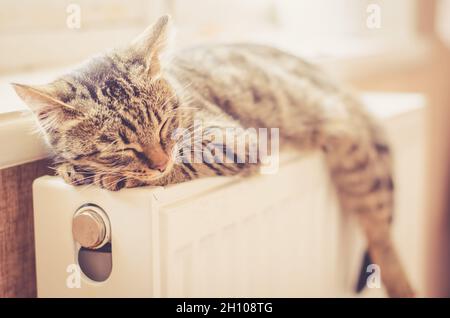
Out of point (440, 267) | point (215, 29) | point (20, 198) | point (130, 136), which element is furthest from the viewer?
point (440, 267)

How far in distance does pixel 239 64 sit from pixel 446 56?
1.20 meters

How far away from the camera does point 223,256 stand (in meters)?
0.87

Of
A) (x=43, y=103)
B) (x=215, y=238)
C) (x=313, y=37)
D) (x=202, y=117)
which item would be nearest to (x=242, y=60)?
(x=202, y=117)

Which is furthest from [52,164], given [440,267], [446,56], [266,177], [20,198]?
[446,56]

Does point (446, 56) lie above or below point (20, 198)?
above

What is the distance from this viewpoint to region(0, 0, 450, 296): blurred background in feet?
3.35

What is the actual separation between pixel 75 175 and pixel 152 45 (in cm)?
19

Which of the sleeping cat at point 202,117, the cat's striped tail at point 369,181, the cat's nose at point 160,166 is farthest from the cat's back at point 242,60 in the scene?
the cat's nose at point 160,166

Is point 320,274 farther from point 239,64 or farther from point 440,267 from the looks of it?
point 440,267

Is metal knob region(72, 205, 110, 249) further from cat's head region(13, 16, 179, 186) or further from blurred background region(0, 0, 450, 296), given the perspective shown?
blurred background region(0, 0, 450, 296)

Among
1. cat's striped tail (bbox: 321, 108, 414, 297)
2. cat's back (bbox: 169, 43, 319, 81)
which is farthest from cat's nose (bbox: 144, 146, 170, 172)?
cat's striped tail (bbox: 321, 108, 414, 297)

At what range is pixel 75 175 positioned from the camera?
0.76 metres

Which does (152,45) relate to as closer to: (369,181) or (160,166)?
(160,166)

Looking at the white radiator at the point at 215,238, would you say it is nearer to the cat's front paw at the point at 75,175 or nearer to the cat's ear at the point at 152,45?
the cat's front paw at the point at 75,175
